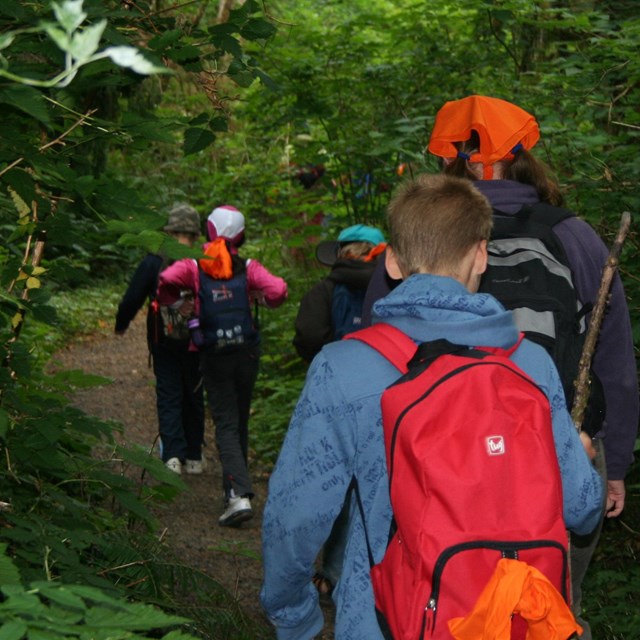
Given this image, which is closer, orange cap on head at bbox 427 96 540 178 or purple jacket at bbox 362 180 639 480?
purple jacket at bbox 362 180 639 480

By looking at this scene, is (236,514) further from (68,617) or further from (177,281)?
(68,617)

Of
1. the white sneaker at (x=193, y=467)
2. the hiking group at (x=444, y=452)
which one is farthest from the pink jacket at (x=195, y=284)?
the hiking group at (x=444, y=452)

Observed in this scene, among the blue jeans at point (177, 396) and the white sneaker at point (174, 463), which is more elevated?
the blue jeans at point (177, 396)

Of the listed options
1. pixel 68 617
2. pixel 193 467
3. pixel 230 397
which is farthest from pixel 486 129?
pixel 193 467

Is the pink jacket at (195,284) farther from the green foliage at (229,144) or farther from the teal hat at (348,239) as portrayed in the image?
the green foliage at (229,144)

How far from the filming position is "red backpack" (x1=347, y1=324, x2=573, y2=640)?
1.97m

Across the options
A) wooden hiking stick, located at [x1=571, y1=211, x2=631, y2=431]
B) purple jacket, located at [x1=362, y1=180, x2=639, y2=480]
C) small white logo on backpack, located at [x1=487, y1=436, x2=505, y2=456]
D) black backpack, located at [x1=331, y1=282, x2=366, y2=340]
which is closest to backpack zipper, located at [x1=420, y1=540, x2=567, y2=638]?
small white logo on backpack, located at [x1=487, y1=436, x2=505, y2=456]

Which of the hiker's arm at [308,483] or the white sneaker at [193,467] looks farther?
the white sneaker at [193,467]

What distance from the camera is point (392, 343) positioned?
2.23m

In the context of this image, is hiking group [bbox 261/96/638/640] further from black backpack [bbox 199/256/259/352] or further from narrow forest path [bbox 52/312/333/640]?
black backpack [bbox 199/256/259/352]

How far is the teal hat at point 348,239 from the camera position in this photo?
235 inches

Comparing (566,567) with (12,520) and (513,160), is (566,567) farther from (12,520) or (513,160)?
(12,520)

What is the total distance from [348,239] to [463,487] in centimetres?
408

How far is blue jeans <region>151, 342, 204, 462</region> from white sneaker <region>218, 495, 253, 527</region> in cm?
108
